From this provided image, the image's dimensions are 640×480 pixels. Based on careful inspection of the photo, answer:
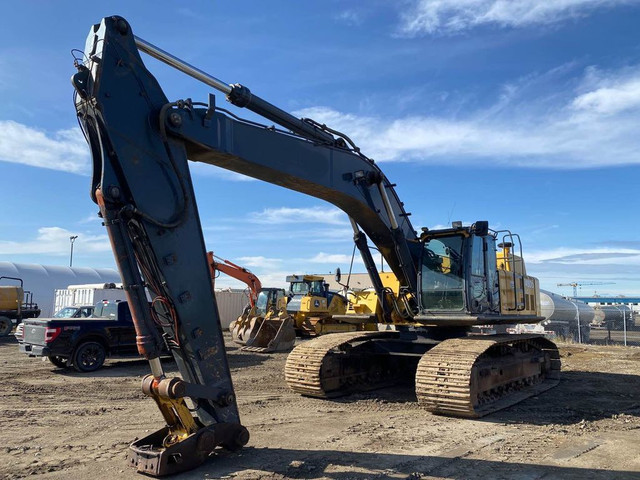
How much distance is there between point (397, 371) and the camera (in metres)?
11.6

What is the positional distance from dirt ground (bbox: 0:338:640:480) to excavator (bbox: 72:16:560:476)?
44 cm

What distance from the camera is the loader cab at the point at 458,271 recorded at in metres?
9.20

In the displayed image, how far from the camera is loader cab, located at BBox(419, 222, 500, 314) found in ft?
30.2

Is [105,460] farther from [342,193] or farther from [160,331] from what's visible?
[342,193]

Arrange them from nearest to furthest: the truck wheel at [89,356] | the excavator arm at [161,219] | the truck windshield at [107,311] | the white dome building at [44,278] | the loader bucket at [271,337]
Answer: the excavator arm at [161,219]
the truck wheel at [89,356]
the truck windshield at [107,311]
the loader bucket at [271,337]
the white dome building at [44,278]

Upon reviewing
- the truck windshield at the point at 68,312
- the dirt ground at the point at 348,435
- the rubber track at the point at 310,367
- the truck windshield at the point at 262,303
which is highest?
the truck windshield at the point at 262,303

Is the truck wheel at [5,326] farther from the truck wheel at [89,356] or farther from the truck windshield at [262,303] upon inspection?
the truck wheel at [89,356]

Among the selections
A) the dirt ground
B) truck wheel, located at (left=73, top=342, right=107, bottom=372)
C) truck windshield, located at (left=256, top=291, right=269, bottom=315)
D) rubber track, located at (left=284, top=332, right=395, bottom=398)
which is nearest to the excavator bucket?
truck windshield, located at (left=256, top=291, right=269, bottom=315)

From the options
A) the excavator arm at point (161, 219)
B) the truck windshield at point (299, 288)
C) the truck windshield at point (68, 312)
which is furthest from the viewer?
the truck windshield at point (299, 288)

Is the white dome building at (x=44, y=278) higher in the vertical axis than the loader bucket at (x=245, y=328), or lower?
higher

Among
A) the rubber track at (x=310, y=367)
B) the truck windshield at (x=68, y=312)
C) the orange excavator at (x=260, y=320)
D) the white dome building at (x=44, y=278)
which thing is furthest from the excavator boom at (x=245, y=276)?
the white dome building at (x=44, y=278)

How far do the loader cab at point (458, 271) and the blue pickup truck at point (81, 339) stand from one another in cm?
897

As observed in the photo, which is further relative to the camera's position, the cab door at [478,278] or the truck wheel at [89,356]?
the truck wheel at [89,356]

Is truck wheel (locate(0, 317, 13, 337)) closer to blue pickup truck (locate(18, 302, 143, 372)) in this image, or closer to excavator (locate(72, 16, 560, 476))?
blue pickup truck (locate(18, 302, 143, 372))
